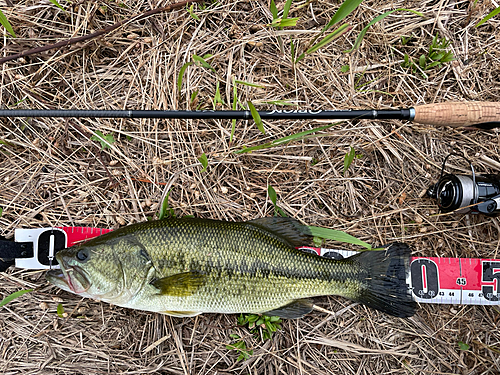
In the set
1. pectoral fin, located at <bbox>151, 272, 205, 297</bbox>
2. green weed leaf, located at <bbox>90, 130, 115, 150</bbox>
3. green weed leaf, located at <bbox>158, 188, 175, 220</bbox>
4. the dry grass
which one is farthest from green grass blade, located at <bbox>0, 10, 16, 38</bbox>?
pectoral fin, located at <bbox>151, 272, 205, 297</bbox>

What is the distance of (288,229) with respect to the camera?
9.65 ft

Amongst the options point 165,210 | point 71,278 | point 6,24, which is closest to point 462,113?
point 165,210

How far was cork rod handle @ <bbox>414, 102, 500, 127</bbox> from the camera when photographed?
9.35 feet

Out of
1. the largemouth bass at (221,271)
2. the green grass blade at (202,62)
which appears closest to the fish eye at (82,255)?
the largemouth bass at (221,271)

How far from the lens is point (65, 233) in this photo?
10.0ft

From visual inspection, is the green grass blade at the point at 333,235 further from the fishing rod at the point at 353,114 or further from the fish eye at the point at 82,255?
the fish eye at the point at 82,255

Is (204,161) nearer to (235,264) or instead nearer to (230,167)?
(230,167)

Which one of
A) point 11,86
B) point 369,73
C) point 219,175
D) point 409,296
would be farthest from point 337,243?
point 11,86

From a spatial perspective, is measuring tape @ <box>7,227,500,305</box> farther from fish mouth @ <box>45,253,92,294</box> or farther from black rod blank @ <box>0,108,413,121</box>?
fish mouth @ <box>45,253,92,294</box>

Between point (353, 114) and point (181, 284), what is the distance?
78.8 inches

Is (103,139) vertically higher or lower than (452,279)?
higher

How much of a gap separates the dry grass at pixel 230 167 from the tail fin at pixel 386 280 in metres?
0.29

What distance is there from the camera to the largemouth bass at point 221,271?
256cm

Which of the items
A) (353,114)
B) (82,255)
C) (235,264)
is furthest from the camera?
(353,114)
